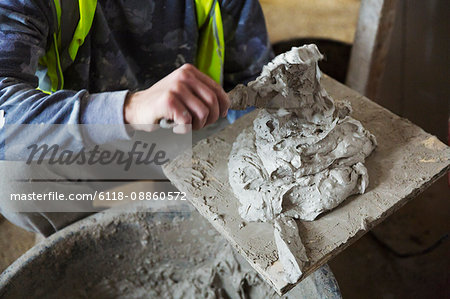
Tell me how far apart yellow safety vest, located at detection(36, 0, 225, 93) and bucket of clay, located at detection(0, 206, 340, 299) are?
465 mm

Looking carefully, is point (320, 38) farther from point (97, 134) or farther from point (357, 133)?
point (97, 134)

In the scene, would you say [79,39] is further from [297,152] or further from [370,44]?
[370,44]

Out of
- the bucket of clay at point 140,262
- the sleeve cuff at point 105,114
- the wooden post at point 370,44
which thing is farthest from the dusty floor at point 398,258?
the sleeve cuff at point 105,114

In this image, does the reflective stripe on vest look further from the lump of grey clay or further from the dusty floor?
the dusty floor

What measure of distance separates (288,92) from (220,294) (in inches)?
28.2

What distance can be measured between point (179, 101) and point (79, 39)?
47cm

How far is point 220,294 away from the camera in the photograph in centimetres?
153

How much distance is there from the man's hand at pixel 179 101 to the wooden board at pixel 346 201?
285mm

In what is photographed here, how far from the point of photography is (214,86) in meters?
1.07

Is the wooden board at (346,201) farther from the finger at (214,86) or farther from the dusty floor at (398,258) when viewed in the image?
the dusty floor at (398,258)

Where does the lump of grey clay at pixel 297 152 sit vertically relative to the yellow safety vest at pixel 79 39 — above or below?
below

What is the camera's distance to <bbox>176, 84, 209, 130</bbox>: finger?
3.37 ft

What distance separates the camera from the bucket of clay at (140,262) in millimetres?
1426

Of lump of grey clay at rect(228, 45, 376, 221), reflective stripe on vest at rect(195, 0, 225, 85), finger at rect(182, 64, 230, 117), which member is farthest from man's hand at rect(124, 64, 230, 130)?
reflective stripe on vest at rect(195, 0, 225, 85)
